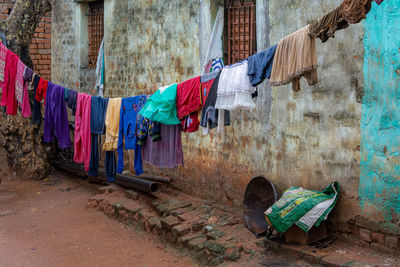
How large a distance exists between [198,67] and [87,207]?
3291mm

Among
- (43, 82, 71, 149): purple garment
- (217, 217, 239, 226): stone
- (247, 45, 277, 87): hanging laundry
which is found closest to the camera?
(247, 45, 277, 87): hanging laundry

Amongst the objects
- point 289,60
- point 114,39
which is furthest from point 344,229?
point 114,39

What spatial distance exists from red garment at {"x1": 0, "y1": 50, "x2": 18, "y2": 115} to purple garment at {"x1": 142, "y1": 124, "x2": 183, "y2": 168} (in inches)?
125

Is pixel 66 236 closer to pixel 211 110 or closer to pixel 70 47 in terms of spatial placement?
pixel 211 110

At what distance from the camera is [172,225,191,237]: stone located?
→ 629 cm

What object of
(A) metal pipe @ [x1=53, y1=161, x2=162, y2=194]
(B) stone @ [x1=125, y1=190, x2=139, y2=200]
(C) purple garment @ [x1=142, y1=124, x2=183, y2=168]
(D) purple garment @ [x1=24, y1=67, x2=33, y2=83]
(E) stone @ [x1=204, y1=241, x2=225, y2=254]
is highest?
(D) purple garment @ [x1=24, y1=67, x2=33, y2=83]

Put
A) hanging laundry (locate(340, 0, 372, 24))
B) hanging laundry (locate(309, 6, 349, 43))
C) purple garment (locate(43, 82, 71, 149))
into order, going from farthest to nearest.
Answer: purple garment (locate(43, 82, 71, 149))
hanging laundry (locate(309, 6, 349, 43))
hanging laundry (locate(340, 0, 372, 24))

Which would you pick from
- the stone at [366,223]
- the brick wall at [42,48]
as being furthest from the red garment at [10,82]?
the stone at [366,223]

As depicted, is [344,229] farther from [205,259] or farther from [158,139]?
[158,139]

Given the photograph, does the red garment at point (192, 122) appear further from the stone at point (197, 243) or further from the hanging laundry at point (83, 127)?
the hanging laundry at point (83, 127)

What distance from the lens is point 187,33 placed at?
24.6ft

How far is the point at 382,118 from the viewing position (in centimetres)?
468

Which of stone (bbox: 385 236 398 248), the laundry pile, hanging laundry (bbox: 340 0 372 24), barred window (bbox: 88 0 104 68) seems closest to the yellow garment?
the laundry pile

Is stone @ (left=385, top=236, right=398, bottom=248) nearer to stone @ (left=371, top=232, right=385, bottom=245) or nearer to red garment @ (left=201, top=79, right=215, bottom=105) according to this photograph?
stone @ (left=371, top=232, right=385, bottom=245)
